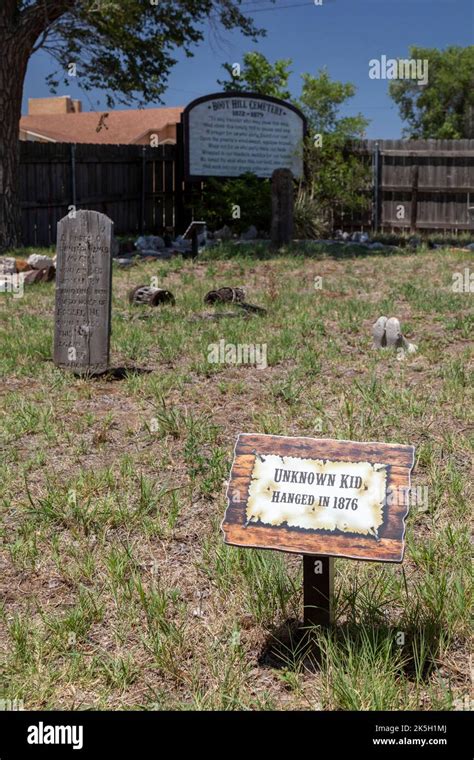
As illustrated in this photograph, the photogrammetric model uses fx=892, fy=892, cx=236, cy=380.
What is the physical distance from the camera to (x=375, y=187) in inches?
900

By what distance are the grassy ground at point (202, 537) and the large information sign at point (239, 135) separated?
1301 cm

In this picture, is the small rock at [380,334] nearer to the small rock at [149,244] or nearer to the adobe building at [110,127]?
the small rock at [149,244]

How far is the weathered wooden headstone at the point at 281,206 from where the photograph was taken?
16875 millimetres

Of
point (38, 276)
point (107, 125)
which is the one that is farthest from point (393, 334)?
Result: point (107, 125)

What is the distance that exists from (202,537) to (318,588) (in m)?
1.14

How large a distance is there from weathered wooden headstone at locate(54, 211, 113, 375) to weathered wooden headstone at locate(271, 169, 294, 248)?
983 cm

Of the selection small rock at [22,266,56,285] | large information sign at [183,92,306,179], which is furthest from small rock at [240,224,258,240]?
small rock at [22,266,56,285]

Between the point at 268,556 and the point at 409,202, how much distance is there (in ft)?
65.7

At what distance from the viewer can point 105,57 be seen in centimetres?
1834

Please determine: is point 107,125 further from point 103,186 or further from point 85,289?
point 85,289

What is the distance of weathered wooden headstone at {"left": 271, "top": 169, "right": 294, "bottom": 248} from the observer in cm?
1688

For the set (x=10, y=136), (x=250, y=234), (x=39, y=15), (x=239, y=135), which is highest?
(x=39, y=15)

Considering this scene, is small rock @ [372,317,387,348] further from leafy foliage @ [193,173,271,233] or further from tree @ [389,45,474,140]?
tree @ [389,45,474,140]
